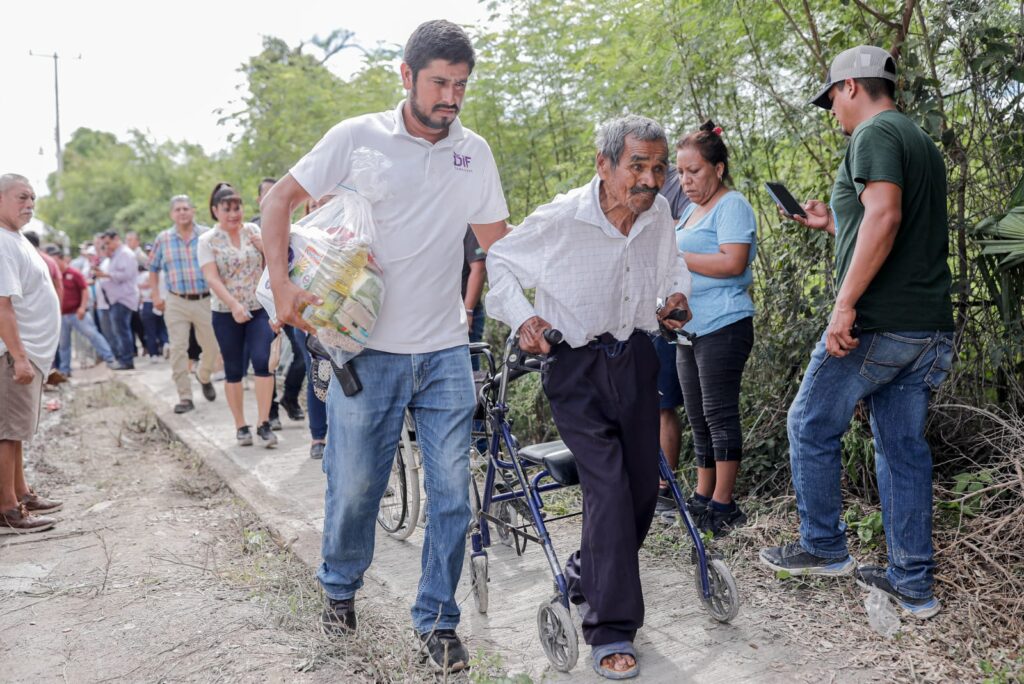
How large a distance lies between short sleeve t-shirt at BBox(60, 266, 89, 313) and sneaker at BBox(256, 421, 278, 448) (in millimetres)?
7040

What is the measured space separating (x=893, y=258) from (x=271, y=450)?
18.5 feet

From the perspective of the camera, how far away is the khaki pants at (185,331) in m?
9.30

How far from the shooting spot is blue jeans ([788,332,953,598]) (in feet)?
12.0

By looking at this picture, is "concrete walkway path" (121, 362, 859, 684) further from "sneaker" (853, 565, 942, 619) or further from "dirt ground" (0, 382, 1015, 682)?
"sneaker" (853, 565, 942, 619)

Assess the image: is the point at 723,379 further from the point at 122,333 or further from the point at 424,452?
the point at 122,333

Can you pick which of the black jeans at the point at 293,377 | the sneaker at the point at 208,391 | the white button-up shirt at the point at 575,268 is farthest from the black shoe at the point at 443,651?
the sneaker at the point at 208,391

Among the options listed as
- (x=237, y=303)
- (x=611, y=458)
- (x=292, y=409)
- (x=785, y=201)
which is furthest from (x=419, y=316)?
(x=292, y=409)

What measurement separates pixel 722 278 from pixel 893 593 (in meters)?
1.72

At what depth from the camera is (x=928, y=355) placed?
12.0 feet

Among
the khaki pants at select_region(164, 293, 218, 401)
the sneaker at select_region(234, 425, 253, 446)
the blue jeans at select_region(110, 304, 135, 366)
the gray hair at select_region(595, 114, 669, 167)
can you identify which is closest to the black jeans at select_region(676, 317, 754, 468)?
the gray hair at select_region(595, 114, 669, 167)

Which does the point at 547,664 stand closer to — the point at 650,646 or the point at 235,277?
the point at 650,646

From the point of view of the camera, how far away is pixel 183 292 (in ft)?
30.2

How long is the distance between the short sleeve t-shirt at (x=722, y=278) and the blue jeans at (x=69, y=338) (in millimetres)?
11764

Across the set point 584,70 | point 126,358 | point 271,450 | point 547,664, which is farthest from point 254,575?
point 126,358
